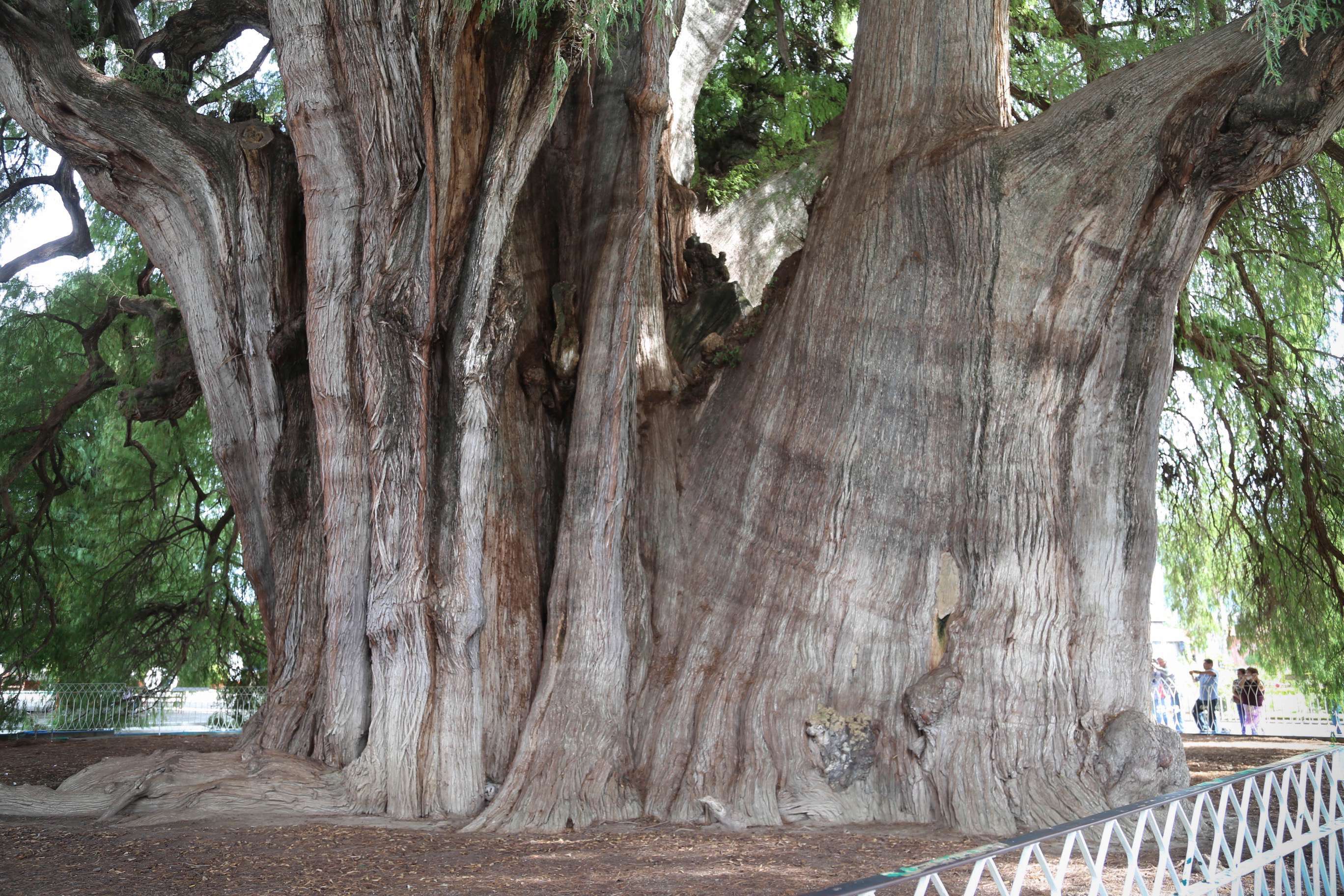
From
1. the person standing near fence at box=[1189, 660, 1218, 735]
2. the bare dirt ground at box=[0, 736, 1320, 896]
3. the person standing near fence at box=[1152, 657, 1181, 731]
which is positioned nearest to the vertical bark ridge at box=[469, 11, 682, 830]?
the bare dirt ground at box=[0, 736, 1320, 896]

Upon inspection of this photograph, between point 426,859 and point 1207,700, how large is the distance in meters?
12.4

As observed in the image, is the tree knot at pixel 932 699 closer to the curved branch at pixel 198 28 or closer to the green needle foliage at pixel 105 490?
the curved branch at pixel 198 28

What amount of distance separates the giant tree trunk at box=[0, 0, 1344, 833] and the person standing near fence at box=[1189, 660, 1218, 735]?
9.22 meters

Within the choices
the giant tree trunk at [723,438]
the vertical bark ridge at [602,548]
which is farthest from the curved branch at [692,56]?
the giant tree trunk at [723,438]

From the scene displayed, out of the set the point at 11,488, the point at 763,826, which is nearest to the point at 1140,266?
the point at 763,826

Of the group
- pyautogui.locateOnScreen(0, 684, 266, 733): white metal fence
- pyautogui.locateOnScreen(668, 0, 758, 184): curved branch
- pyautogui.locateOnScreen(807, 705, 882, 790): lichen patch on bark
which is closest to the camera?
pyautogui.locateOnScreen(807, 705, 882, 790): lichen patch on bark

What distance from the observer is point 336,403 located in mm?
6137

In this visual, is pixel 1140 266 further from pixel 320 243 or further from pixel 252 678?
pixel 252 678

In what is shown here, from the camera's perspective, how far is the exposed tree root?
5.45 meters

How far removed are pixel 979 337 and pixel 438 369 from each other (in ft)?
10.4

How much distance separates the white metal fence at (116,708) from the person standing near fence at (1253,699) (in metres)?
12.6

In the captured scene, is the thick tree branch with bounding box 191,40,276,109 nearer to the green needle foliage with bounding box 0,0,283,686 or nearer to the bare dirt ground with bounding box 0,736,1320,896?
the green needle foliage with bounding box 0,0,283,686

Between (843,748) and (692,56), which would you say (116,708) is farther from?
(843,748)

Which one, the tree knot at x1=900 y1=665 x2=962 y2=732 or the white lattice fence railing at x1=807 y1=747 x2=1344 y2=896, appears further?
the tree knot at x1=900 y1=665 x2=962 y2=732
